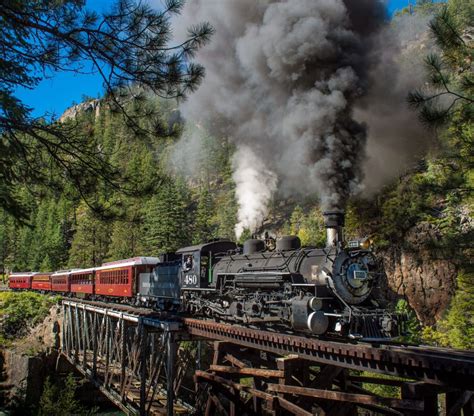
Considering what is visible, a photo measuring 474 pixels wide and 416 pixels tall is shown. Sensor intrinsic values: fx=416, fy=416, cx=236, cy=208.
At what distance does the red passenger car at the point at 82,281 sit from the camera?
24203mm

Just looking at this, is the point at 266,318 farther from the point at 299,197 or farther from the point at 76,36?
the point at 299,197

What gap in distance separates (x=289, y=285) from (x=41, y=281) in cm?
3034

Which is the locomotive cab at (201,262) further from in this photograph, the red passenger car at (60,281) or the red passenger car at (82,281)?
the red passenger car at (60,281)

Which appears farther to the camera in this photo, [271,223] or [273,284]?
[271,223]

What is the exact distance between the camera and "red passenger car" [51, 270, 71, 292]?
91.0ft

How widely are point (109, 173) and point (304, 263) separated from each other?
4694 millimetres

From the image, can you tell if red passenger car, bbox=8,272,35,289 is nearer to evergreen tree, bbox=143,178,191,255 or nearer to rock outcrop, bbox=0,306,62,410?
evergreen tree, bbox=143,178,191,255

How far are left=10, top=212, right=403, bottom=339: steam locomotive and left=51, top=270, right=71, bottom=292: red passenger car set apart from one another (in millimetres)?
16113

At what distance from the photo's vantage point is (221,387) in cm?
856

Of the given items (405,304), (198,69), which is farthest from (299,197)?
(198,69)

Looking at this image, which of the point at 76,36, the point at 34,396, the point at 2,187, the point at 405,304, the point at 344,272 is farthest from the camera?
the point at 405,304

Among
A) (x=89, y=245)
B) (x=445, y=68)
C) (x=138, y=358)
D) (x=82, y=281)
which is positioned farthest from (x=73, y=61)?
(x=89, y=245)

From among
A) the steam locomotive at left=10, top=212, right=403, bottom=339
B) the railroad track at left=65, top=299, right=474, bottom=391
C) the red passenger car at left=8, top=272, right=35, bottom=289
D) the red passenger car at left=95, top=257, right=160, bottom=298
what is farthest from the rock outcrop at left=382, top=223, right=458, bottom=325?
the red passenger car at left=8, top=272, right=35, bottom=289

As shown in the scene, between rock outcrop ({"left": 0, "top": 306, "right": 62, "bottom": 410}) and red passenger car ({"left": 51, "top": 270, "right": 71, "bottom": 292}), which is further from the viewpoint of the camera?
red passenger car ({"left": 51, "top": 270, "right": 71, "bottom": 292})
